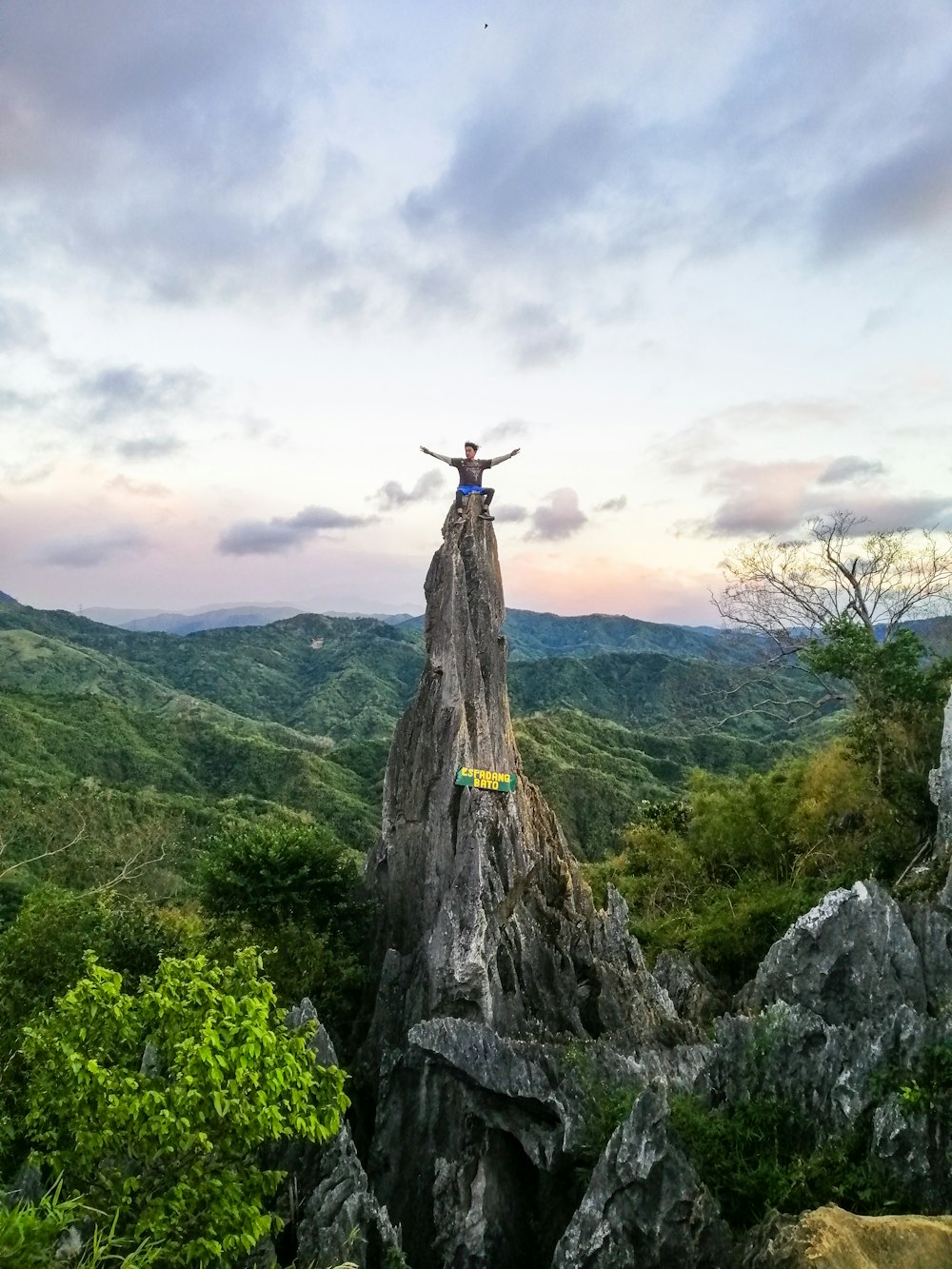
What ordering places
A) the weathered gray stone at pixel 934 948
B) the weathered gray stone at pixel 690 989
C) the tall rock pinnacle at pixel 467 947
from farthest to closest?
the weathered gray stone at pixel 690 989, the weathered gray stone at pixel 934 948, the tall rock pinnacle at pixel 467 947

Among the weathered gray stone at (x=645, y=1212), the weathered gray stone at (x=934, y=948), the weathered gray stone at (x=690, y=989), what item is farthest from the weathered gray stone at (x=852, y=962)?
→ the weathered gray stone at (x=645, y=1212)

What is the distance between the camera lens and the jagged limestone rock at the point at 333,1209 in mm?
10883

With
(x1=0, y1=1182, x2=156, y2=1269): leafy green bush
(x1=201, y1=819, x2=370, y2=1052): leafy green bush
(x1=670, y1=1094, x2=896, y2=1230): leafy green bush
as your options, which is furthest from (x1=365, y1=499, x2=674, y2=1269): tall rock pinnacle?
(x1=0, y1=1182, x2=156, y2=1269): leafy green bush

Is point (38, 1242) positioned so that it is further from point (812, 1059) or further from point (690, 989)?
point (690, 989)

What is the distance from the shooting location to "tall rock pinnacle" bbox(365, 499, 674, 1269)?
46.1 feet

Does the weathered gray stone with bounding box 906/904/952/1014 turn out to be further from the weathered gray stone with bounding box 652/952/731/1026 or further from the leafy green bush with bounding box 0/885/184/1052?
the leafy green bush with bounding box 0/885/184/1052

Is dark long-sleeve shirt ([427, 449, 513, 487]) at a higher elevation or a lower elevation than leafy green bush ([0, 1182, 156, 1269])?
higher

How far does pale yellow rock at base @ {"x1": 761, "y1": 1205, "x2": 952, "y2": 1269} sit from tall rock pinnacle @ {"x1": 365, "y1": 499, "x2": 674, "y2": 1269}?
674 cm

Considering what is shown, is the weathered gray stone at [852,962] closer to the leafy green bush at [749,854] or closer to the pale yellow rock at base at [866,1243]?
the pale yellow rock at base at [866,1243]

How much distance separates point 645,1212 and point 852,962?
7396 mm

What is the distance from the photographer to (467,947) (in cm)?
1738

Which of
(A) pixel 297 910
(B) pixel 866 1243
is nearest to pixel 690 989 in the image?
(A) pixel 297 910

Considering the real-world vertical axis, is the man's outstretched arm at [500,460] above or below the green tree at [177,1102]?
above

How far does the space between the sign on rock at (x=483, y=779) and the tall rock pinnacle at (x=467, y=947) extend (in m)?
0.21
